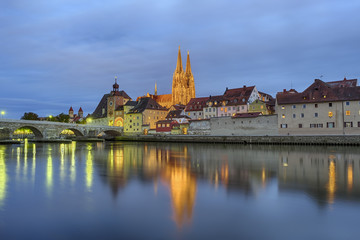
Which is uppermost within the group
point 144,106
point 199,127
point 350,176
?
point 144,106

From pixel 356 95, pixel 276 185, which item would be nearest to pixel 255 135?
pixel 356 95

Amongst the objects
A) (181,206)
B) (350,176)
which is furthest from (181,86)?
(181,206)

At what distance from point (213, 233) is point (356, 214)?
4.79 metres

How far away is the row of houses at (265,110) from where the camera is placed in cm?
4619

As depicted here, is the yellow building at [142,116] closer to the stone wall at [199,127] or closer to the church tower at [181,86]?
the stone wall at [199,127]

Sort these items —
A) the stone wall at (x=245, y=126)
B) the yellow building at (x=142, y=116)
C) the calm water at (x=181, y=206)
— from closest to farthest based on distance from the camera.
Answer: the calm water at (x=181, y=206), the stone wall at (x=245, y=126), the yellow building at (x=142, y=116)

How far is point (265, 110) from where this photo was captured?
2360 inches

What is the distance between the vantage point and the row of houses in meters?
46.2

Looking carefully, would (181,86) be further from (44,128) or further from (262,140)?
(262,140)

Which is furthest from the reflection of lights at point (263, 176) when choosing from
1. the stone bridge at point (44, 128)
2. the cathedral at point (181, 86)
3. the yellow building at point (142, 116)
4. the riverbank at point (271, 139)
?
the cathedral at point (181, 86)

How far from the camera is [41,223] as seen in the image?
8.34m

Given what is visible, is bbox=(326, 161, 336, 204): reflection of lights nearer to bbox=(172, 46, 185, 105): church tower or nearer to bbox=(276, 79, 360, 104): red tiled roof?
bbox=(276, 79, 360, 104): red tiled roof

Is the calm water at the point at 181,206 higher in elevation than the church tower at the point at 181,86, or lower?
lower

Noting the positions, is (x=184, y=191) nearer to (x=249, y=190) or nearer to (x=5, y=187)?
(x=249, y=190)
